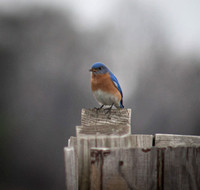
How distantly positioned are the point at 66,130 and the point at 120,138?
9580mm

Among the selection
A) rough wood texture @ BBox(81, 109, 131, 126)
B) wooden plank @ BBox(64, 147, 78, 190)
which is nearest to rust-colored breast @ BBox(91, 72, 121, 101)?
rough wood texture @ BBox(81, 109, 131, 126)

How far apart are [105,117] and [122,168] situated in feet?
2.55

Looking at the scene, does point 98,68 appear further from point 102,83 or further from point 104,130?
point 104,130

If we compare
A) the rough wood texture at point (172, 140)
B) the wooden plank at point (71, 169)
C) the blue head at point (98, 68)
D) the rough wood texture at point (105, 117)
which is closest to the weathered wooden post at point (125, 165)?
the wooden plank at point (71, 169)

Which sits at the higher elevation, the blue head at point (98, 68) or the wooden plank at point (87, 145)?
the blue head at point (98, 68)

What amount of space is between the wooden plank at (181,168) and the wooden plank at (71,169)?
0.44 metres

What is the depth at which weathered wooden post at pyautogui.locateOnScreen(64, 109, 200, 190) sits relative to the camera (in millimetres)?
1804

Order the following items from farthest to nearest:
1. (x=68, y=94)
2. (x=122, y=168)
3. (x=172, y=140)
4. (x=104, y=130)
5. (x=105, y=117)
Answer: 1. (x=68, y=94)
2. (x=105, y=117)
3. (x=172, y=140)
4. (x=104, y=130)
5. (x=122, y=168)

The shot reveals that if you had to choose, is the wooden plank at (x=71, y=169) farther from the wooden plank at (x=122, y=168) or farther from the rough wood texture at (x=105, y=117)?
the rough wood texture at (x=105, y=117)

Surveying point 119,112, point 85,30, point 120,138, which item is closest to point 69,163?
point 120,138

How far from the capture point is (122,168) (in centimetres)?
181

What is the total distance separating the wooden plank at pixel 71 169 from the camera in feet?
6.10

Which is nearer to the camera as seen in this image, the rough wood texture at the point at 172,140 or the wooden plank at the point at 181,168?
the wooden plank at the point at 181,168

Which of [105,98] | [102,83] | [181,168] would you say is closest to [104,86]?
[102,83]
